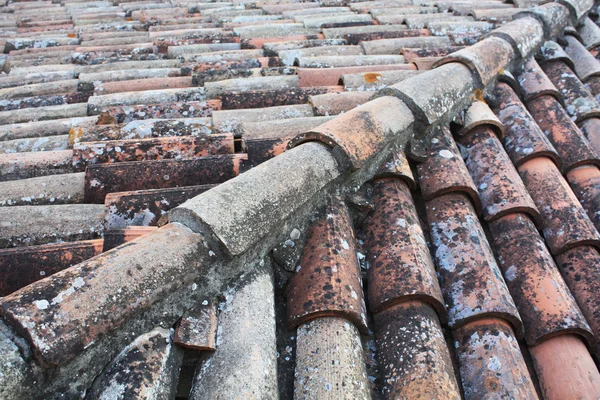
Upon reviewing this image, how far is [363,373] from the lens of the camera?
1715mm

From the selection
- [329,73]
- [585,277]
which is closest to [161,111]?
[329,73]

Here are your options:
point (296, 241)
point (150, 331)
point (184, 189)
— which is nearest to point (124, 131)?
point (184, 189)

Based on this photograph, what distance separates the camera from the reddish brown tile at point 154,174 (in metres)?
2.46

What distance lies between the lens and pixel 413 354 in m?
1.82

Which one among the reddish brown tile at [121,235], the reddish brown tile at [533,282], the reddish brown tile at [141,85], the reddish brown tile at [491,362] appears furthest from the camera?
the reddish brown tile at [141,85]

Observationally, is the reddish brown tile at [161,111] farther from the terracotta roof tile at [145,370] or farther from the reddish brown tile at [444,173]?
the terracotta roof tile at [145,370]

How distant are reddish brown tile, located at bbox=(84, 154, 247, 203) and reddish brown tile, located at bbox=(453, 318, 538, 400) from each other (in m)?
1.32

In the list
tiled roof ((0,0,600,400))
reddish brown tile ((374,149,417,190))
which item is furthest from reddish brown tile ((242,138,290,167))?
reddish brown tile ((374,149,417,190))

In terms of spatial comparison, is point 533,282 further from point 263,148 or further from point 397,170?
point 263,148

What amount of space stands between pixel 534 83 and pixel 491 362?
253cm

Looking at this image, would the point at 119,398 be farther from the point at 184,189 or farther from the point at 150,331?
the point at 184,189

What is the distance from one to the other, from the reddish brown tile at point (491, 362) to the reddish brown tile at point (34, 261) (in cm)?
147

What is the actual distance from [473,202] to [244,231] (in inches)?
52.5

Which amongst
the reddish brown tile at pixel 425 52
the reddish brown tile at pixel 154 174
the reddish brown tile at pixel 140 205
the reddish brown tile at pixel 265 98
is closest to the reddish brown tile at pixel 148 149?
the reddish brown tile at pixel 154 174
